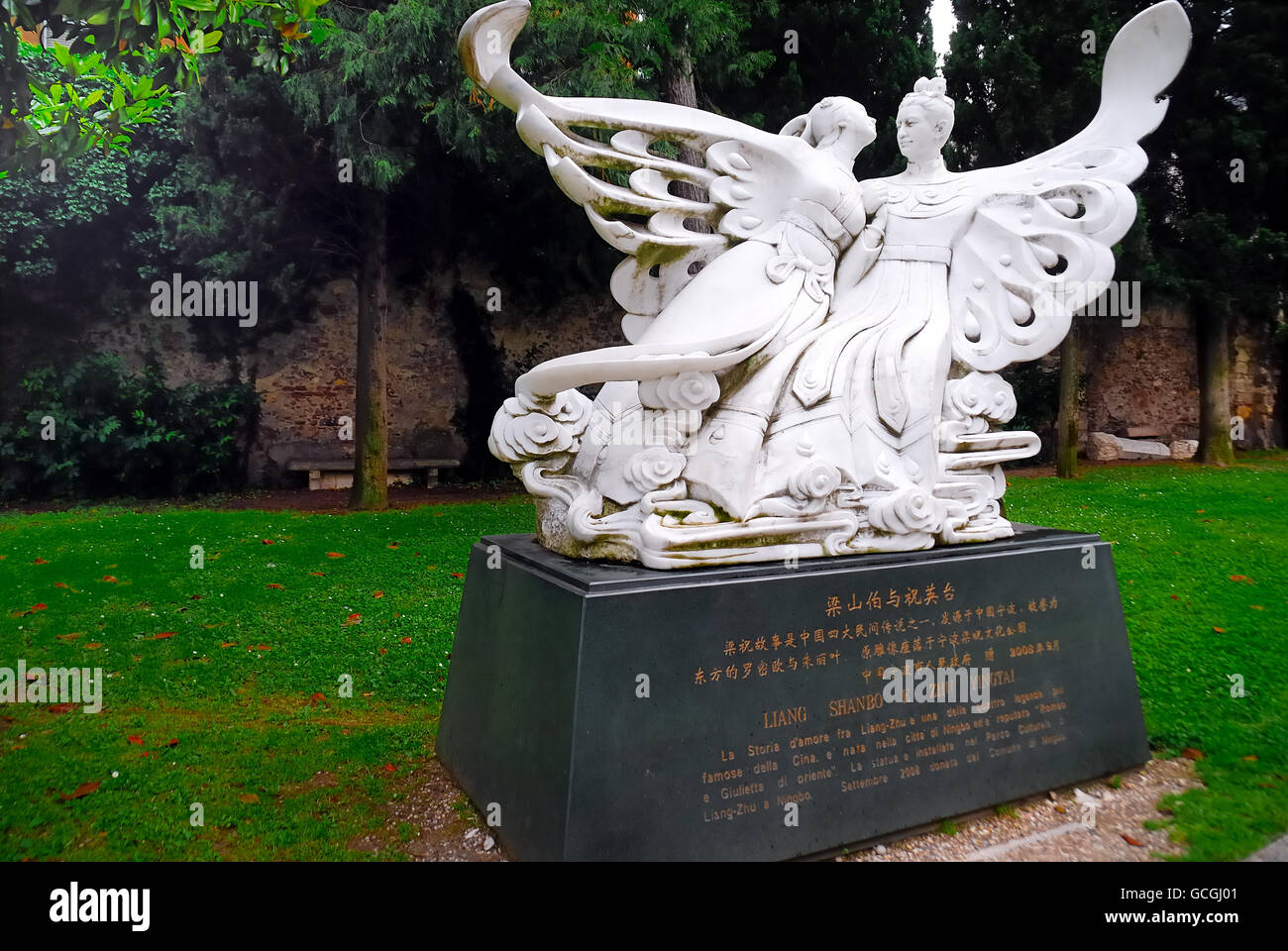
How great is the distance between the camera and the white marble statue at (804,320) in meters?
2.83

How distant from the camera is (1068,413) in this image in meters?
9.62

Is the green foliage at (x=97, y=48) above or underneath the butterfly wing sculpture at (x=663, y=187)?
above

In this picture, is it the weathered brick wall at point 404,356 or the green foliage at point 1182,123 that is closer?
the green foliage at point 1182,123

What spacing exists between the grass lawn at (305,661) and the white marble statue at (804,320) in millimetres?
1290

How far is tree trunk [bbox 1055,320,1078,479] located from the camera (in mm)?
9523

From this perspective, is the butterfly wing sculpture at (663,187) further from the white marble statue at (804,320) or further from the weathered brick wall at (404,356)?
the weathered brick wall at (404,356)

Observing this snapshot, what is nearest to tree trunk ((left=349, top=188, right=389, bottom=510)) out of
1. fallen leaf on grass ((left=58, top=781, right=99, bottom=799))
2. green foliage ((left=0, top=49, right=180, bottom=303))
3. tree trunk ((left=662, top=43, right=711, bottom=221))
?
green foliage ((left=0, top=49, right=180, bottom=303))

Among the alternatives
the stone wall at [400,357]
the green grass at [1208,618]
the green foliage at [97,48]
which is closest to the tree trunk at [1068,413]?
the green grass at [1208,618]

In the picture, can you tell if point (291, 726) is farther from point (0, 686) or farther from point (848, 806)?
point (848, 806)

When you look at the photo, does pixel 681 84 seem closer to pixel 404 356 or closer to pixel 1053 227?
pixel 1053 227

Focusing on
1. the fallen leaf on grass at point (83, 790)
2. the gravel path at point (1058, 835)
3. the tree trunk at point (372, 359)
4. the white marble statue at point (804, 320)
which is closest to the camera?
the gravel path at point (1058, 835)

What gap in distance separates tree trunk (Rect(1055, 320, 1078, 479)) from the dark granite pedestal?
7009 millimetres

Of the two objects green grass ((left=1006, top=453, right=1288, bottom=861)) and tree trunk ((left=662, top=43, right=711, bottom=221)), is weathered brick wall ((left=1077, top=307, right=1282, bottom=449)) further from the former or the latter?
tree trunk ((left=662, top=43, right=711, bottom=221))
